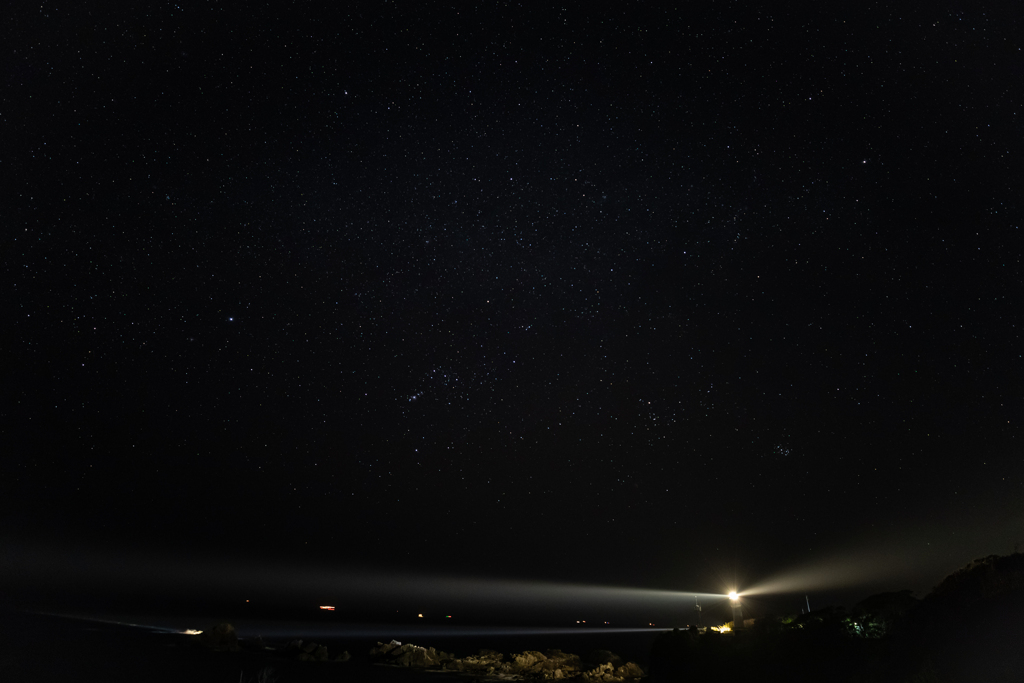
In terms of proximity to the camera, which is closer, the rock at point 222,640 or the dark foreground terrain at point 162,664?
the dark foreground terrain at point 162,664

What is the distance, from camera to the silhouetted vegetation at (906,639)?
15.5m

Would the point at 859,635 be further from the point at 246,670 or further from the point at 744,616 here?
the point at 246,670

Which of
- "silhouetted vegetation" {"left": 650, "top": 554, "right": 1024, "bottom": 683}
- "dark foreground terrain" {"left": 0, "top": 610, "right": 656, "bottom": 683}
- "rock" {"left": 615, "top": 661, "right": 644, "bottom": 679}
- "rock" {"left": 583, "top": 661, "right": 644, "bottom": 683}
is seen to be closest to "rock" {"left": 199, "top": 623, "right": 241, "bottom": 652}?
"dark foreground terrain" {"left": 0, "top": 610, "right": 656, "bottom": 683}

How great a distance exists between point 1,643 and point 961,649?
373ft

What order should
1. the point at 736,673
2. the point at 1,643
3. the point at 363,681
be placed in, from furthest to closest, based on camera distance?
the point at 1,643 → the point at 363,681 → the point at 736,673

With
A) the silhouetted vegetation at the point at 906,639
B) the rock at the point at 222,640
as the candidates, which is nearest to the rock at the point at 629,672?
the silhouetted vegetation at the point at 906,639

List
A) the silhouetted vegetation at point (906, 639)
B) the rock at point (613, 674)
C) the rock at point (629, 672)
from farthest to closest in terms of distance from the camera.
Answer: the rock at point (629, 672), the rock at point (613, 674), the silhouetted vegetation at point (906, 639)

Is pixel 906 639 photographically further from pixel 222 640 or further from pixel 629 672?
pixel 222 640

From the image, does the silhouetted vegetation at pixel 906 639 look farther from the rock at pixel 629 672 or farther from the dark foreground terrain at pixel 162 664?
the dark foreground terrain at pixel 162 664

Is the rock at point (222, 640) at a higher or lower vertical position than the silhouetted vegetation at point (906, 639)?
lower

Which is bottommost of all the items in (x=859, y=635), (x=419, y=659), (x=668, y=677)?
(x=419, y=659)

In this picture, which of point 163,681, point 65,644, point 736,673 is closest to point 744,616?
point 736,673

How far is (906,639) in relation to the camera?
1869cm

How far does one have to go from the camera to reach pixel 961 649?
16125 millimetres
